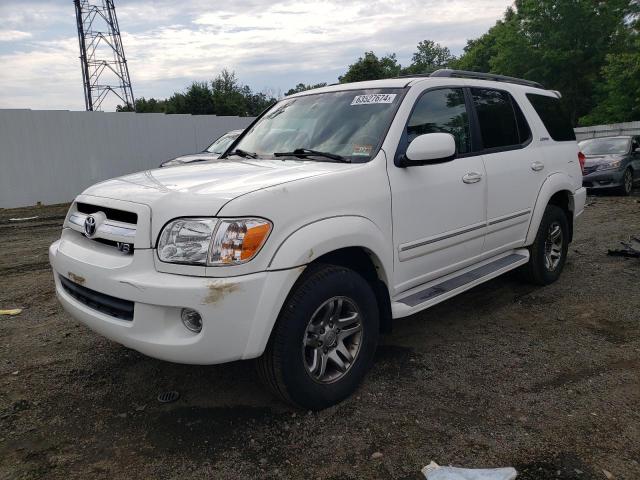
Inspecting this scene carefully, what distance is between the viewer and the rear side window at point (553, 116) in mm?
4918

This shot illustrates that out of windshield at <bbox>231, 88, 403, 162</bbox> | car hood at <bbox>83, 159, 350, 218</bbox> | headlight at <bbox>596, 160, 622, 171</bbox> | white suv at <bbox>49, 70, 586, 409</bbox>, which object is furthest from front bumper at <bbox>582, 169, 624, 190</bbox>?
car hood at <bbox>83, 159, 350, 218</bbox>

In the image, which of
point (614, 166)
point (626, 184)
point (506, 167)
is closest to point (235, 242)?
point (506, 167)

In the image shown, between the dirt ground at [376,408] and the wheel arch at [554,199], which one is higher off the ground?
the wheel arch at [554,199]

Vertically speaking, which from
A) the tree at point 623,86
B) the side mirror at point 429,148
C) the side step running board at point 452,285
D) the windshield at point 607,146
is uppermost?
the tree at point 623,86

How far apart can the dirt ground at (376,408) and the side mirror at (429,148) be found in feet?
4.59

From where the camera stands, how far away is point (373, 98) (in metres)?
3.62

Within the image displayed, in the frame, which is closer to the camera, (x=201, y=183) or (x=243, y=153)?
(x=201, y=183)

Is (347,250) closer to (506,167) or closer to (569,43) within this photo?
(506,167)

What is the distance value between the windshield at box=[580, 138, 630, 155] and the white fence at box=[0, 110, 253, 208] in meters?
12.5

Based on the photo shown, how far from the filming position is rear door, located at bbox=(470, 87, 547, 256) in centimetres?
410

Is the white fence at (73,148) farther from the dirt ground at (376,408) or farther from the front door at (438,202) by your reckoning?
the front door at (438,202)

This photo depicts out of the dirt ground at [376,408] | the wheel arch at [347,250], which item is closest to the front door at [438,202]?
the wheel arch at [347,250]

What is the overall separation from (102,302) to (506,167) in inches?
125

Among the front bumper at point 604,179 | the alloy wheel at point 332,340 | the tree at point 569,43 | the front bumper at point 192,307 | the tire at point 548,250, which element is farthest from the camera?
the tree at point 569,43
